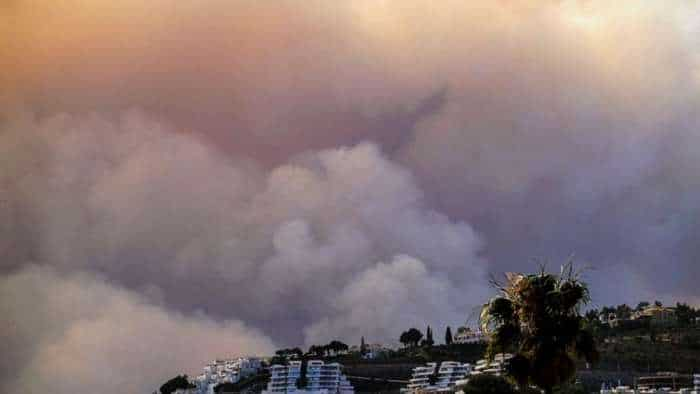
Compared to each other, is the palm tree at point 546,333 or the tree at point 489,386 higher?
the tree at point 489,386

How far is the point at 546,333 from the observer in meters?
71.4

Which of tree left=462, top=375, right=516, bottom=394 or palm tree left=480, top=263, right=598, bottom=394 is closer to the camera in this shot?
palm tree left=480, top=263, right=598, bottom=394

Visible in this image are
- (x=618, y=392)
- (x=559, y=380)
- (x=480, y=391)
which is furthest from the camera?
(x=618, y=392)

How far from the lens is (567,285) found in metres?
72.4

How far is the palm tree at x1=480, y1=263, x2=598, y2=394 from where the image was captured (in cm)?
7106

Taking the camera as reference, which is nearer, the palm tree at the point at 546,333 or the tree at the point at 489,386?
the palm tree at the point at 546,333

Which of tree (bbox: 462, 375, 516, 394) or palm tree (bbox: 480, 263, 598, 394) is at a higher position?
tree (bbox: 462, 375, 516, 394)

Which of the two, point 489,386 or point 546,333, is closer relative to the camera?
point 546,333

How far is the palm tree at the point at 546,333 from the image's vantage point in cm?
7106

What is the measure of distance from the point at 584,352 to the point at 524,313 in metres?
4.20

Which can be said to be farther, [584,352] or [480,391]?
[480,391]

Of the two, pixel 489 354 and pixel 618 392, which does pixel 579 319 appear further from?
pixel 618 392

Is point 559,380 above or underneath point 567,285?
underneath

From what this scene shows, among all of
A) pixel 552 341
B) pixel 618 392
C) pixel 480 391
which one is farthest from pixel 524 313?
pixel 618 392
